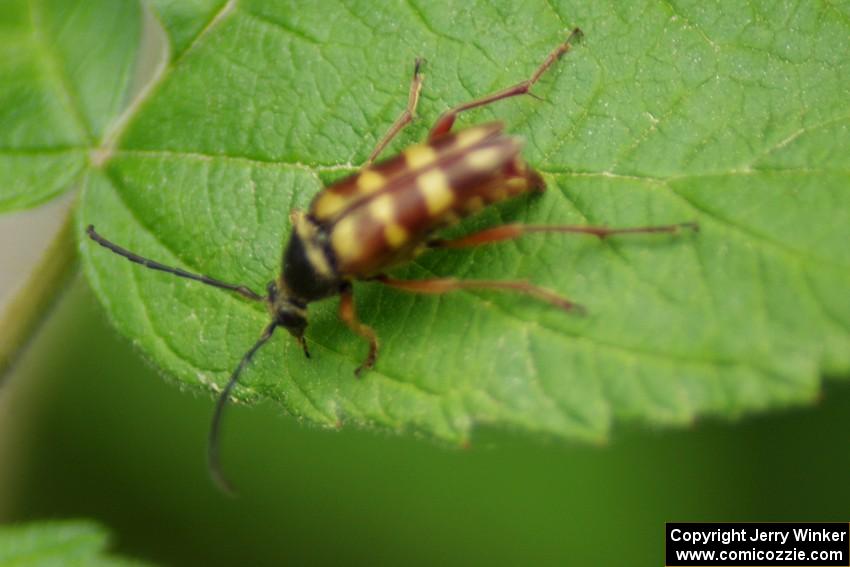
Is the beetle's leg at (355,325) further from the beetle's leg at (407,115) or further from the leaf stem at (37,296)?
the leaf stem at (37,296)

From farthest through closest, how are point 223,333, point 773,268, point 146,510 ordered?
point 146,510 → point 223,333 → point 773,268

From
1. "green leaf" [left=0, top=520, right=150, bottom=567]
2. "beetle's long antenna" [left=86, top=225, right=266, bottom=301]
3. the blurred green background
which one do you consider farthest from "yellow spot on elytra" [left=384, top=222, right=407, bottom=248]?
the blurred green background

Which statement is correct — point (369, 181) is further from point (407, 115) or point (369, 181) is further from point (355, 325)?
point (355, 325)

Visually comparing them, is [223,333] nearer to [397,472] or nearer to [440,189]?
[440,189]

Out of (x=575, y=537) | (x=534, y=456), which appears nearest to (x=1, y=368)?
(x=534, y=456)

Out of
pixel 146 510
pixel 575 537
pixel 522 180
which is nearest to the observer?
pixel 522 180

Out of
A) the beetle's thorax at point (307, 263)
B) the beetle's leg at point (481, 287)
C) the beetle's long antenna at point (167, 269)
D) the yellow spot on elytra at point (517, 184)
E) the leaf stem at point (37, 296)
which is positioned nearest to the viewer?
the beetle's leg at point (481, 287)

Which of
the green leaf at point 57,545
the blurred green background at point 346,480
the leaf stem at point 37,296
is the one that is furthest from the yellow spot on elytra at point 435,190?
the blurred green background at point 346,480
